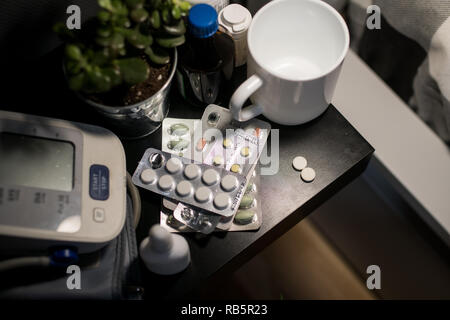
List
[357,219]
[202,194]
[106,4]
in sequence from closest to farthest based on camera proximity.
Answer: [106,4], [202,194], [357,219]

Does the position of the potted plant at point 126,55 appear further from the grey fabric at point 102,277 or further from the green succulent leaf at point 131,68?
the grey fabric at point 102,277

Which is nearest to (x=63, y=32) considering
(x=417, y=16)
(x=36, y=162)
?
(x=36, y=162)

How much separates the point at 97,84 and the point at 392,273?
2.27ft

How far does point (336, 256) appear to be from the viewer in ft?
3.26

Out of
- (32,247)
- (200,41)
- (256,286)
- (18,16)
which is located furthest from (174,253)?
(256,286)

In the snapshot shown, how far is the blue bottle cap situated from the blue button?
192 millimetres

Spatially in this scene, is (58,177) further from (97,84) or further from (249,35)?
(249,35)

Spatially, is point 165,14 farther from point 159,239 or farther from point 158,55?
point 159,239

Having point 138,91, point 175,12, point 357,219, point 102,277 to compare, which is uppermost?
point 175,12

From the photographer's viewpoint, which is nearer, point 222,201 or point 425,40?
point 222,201

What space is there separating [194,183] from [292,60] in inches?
9.0

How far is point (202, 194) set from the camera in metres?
0.56

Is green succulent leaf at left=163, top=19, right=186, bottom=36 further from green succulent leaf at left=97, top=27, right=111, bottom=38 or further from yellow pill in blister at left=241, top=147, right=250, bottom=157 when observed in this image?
yellow pill in blister at left=241, top=147, right=250, bottom=157

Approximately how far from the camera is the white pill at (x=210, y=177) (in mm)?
570
